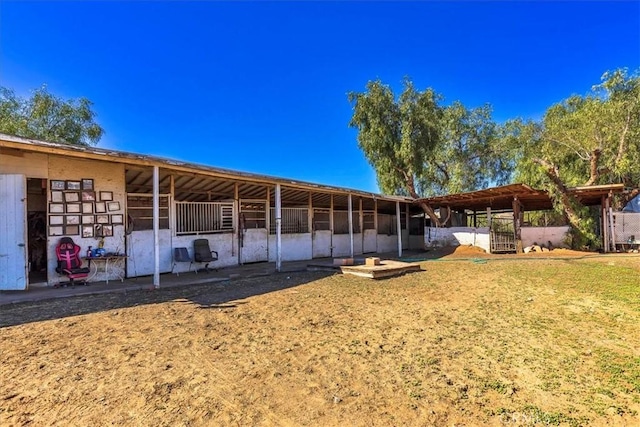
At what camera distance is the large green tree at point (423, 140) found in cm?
1767

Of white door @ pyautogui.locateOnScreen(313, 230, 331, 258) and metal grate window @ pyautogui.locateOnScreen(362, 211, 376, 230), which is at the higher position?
metal grate window @ pyautogui.locateOnScreen(362, 211, 376, 230)

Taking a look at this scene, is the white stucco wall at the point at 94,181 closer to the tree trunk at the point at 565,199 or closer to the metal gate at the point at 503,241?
the metal gate at the point at 503,241

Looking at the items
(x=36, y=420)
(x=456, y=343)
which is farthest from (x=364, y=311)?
(x=36, y=420)

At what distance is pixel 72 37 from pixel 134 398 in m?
11.5

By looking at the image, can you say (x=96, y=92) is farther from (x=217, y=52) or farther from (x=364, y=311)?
(x=364, y=311)

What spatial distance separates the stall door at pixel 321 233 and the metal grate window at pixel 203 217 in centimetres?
373

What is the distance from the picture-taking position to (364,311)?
495cm

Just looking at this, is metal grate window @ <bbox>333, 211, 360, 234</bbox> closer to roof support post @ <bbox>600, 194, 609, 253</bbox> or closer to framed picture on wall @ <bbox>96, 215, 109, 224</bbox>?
framed picture on wall @ <bbox>96, 215, 109, 224</bbox>

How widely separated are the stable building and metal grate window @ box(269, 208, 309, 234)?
36 millimetres

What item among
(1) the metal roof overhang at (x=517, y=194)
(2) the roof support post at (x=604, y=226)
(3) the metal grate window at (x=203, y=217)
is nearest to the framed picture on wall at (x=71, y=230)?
(3) the metal grate window at (x=203, y=217)

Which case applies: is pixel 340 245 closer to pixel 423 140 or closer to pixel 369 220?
pixel 369 220

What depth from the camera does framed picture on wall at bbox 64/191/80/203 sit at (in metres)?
6.79

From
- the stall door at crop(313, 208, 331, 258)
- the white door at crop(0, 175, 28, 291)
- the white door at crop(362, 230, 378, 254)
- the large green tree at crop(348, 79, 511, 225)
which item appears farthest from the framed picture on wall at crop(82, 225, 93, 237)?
the large green tree at crop(348, 79, 511, 225)

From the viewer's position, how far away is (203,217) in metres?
9.36
